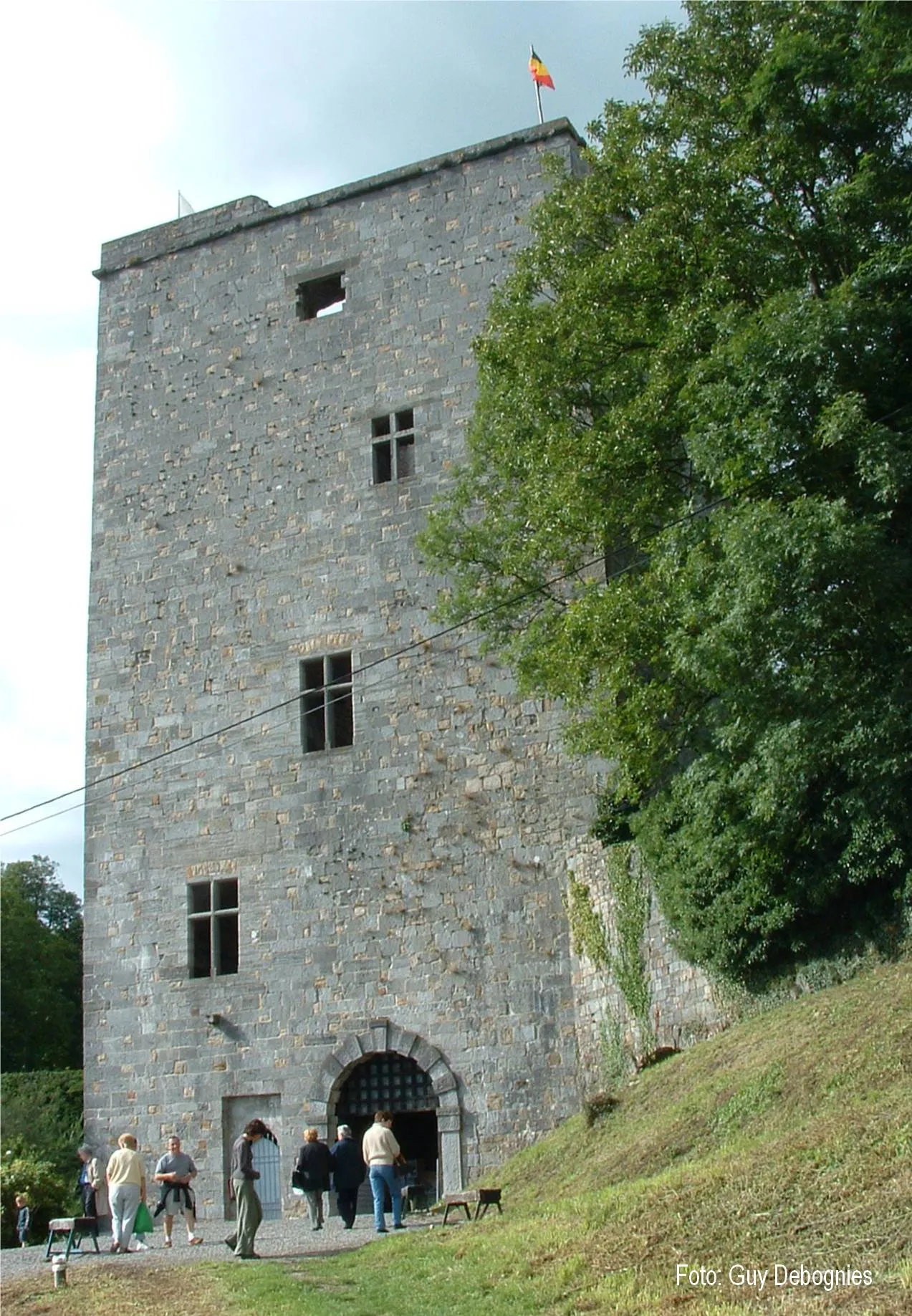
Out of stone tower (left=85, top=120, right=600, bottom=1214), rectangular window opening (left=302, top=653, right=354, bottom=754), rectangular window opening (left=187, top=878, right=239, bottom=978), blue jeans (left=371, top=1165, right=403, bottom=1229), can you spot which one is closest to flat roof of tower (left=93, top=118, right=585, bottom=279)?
stone tower (left=85, top=120, right=600, bottom=1214)

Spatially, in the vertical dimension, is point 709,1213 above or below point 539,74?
below

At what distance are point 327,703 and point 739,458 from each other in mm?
7957

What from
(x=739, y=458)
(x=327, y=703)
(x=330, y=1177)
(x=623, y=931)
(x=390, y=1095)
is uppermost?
(x=739, y=458)

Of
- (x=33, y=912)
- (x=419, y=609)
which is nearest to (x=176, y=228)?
(x=419, y=609)

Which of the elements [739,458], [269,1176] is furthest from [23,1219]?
[739,458]

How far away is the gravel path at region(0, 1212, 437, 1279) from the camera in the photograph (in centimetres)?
1195

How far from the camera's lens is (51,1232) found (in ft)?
42.2

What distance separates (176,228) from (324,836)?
988 cm

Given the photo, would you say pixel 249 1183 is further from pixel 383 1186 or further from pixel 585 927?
pixel 585 927

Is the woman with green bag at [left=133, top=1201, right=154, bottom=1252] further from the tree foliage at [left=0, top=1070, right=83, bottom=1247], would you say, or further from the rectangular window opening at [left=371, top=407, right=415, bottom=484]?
the rectangular window opening at [left=371, top=407, right=415, bottom=484]

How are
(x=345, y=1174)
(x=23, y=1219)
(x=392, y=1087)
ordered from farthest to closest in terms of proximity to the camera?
(x=392, y=1087) → (x=23, y=1219) → (x=345, y=1174)

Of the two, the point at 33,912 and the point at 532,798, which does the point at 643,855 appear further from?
the point at 33,912

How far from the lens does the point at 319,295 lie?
21.0 meters

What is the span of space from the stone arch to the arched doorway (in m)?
0.13
